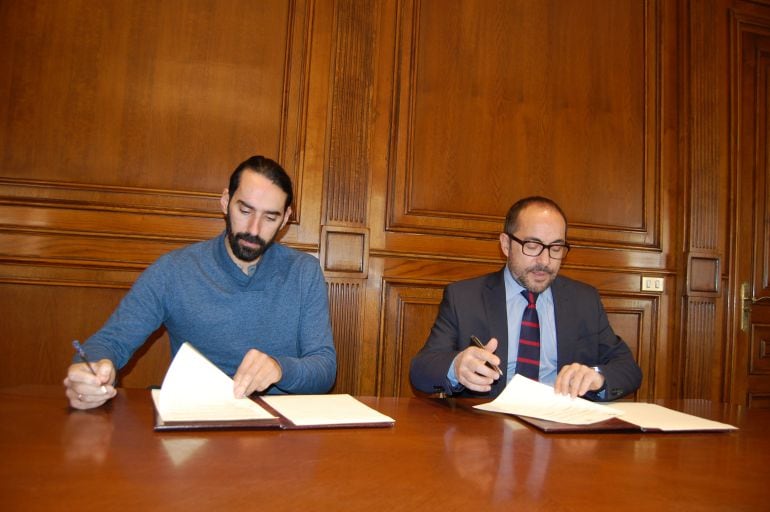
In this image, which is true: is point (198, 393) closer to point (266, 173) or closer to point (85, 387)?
point (85, 387)

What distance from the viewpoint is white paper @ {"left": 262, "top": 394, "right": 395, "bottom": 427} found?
1170 millimetres

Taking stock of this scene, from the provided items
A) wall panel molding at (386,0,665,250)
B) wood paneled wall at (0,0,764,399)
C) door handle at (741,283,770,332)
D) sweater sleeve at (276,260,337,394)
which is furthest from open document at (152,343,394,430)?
door handle at (741,283,770,332)

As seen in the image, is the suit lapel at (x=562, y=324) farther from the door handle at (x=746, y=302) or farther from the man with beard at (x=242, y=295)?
the door handle at (x=746, y=302)

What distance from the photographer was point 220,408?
119 cm

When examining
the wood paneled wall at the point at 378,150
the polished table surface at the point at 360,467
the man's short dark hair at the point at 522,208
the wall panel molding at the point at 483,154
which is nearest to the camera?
the polished table surface at the point at 360,467

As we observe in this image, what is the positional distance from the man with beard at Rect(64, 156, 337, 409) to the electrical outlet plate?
2141 millimetres

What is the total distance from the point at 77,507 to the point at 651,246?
3.32m

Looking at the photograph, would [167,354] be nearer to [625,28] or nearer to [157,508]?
[157,508]

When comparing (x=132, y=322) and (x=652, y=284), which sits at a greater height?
(x=652, y=284)

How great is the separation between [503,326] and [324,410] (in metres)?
0.94

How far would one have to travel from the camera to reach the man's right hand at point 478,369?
1469 millimetres

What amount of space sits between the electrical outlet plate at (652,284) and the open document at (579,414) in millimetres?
1891

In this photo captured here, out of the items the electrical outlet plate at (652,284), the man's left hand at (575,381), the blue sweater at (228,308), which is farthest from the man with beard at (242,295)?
the electrical outlet plate at (652,284)

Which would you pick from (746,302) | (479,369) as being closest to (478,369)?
(479,369)
